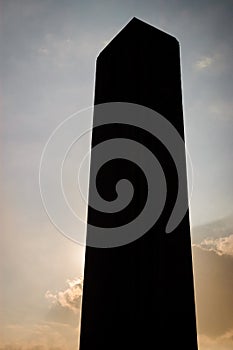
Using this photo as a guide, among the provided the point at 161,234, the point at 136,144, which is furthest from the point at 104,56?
the point at 161,234

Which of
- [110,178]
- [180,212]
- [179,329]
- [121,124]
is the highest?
[121,124]

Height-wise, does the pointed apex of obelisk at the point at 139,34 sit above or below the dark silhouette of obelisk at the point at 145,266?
above

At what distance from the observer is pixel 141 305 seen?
7.82 metres

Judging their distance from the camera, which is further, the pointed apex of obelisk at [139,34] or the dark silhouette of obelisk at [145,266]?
the pointed apex of obelisk at [139,34]

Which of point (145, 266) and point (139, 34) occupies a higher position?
point (139, 34)

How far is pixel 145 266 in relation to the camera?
8164 mm

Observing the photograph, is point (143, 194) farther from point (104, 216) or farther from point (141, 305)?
point (141, 305)

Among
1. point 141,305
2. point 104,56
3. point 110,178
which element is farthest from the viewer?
point 104,56

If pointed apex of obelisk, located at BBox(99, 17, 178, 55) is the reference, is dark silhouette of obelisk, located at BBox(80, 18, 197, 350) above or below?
below

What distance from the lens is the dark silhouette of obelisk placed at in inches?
308

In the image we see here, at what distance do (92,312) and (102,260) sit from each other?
4.15 ft

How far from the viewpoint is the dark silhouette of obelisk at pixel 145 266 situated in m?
7.82

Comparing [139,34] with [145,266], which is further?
[139,34]

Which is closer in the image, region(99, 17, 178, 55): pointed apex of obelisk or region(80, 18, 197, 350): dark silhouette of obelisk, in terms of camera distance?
region(80, 18, 197, 350): dark silhouette of obelisk
